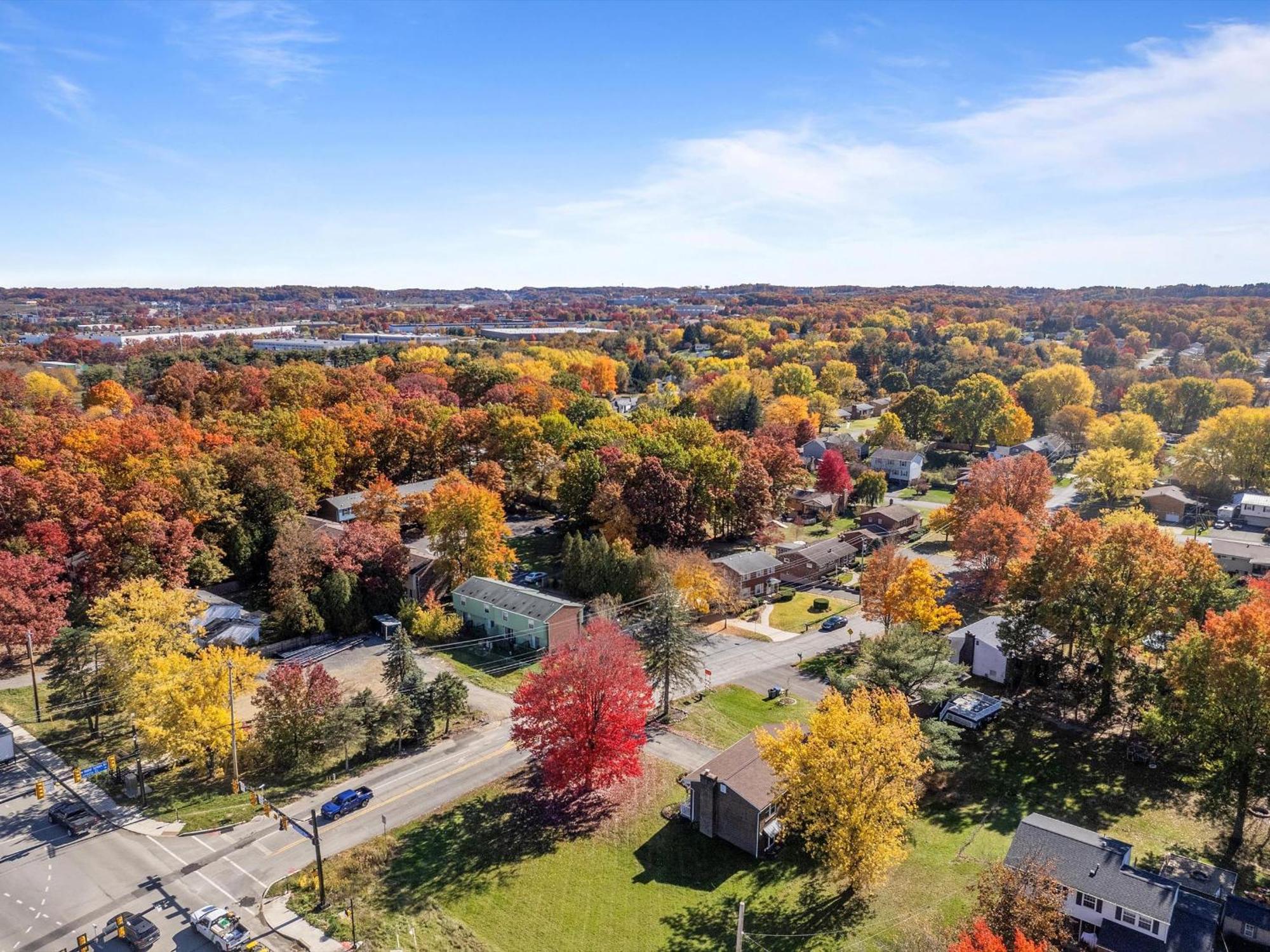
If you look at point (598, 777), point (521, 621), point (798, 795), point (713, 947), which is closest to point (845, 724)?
point (798, 795)

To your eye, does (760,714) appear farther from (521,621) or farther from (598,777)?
(521,621)

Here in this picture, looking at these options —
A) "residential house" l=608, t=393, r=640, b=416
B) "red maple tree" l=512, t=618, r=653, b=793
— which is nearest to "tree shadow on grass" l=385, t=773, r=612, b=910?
"red maple tree" l=512, t=618, r=653, b=793

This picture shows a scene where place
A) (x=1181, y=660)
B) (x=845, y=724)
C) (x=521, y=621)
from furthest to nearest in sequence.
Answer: (x=521, y=621) → (x=1181, y=660) → (x=845, y=724)

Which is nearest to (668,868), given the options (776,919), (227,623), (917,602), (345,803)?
(776,919)

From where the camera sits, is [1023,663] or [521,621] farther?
[521,621]

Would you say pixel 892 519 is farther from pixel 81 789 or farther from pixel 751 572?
pixel 81 789

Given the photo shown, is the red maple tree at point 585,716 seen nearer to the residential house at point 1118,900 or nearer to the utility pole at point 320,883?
the utility pole at point 320,883

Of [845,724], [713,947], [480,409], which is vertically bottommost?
[713,947]

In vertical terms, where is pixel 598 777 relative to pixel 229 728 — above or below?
below
